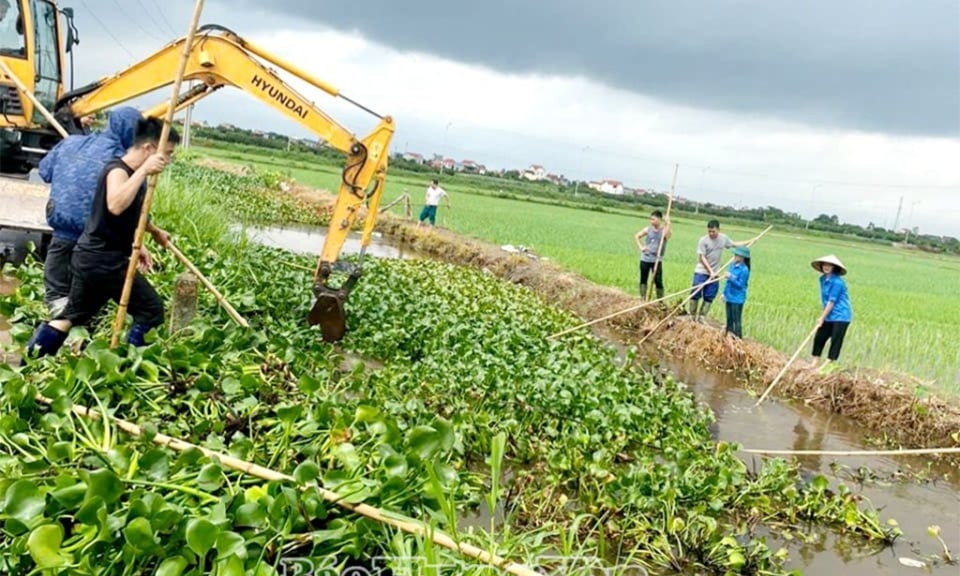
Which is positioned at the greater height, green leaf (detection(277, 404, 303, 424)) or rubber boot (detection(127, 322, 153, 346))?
green leaf (detection(277, 404, 303, 424))

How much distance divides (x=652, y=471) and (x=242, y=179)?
1014 inches

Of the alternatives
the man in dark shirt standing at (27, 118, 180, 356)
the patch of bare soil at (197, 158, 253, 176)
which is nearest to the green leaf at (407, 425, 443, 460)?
the man in dark shirt standing at (27, 118, 180, 356)

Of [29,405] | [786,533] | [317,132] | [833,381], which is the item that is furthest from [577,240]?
[29,405]

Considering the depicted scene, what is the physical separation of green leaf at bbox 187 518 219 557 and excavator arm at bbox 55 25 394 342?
16.8ft

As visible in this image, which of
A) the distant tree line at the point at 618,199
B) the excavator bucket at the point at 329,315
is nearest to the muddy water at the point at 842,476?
the excavator bucket at the point at 329,315

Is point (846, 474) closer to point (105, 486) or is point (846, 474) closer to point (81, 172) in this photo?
point (105, 486)

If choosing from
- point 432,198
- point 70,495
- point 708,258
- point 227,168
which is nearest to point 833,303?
point 708,258

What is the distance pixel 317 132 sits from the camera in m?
7.90

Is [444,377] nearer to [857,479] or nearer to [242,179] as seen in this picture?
[857,479]

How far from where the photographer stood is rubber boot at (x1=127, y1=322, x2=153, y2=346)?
543 cm

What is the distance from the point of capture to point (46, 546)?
2.59 metres

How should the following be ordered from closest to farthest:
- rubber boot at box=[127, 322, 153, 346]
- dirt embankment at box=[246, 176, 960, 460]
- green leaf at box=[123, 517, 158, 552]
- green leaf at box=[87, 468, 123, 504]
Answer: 1. green leaf at box=[123, 517, 158, 552]
2. green leaf at box=[87, 468, 123, 504]
3. rubber boot at box=[127, 322, 153, 346]
4. dirt embankment at box=[246, 176, 960, 460]

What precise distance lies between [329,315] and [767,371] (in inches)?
225

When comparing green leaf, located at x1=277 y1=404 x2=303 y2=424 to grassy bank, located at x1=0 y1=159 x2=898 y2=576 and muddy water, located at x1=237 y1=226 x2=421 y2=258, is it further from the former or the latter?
muddy water, located at x1=237 y1=226 x2=421 y2=258
